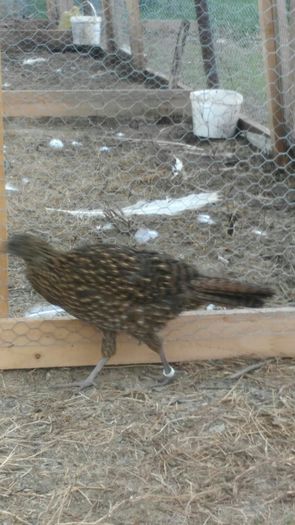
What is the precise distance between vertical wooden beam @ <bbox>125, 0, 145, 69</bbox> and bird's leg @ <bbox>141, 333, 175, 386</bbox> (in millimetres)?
4405

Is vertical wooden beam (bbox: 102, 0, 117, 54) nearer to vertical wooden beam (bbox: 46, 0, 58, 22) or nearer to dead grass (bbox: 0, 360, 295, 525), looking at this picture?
vertical wooden beam (bbox: 46, 0, 58, 22)

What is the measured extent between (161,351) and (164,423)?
31 cm

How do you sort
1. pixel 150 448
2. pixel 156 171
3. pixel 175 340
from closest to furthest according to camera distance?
pixel 150 448 < pixel 175 340 < pixel 156 171

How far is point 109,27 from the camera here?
789 cm

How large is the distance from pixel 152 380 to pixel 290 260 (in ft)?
3.73

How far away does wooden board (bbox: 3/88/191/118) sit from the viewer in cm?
589

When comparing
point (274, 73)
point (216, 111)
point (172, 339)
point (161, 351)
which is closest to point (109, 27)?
point (216, 111)

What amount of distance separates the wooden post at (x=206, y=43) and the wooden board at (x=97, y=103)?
256 mm

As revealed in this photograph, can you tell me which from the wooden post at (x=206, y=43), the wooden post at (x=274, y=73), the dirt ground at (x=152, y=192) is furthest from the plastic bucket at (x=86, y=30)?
the wooden post at (x=274, y=73)

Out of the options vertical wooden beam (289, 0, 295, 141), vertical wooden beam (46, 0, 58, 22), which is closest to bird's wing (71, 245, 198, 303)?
vertical wooden beam (289, 0, 295, 141)

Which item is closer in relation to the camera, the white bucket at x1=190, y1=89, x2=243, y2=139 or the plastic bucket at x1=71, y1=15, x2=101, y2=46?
the white bucket at x1=190, y1=89, x2=243, y2=139

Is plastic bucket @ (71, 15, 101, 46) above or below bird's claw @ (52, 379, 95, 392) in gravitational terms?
below

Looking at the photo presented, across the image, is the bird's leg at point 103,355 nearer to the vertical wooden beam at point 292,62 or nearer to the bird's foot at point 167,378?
the bird's foot at point 167,378

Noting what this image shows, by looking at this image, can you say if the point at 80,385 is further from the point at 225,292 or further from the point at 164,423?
the point at 225,292
